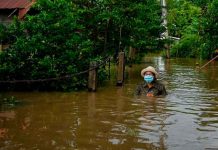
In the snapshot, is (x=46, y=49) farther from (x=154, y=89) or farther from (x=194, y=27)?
(x=194, y=27)

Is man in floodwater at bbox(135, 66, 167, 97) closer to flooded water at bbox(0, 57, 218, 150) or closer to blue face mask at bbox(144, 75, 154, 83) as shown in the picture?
blue face mask at bbox(144, 75, 154, 83)

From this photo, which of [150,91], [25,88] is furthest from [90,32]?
[150,91]

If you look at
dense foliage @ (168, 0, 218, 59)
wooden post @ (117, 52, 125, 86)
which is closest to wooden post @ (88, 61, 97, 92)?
wooden post @ (117, 52, 125, 86)

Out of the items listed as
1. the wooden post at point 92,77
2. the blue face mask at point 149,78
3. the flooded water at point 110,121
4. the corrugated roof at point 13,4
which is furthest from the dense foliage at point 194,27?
the blue face mask at point 149,78

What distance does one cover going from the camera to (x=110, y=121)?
8.98 metres

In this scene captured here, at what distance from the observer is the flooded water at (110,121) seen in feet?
23.0

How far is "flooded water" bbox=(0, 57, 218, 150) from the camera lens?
702cm

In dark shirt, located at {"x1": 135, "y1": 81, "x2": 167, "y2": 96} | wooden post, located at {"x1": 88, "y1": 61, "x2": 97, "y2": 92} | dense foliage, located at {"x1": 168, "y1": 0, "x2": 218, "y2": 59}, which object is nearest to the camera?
dark shirt, located at {"x1": 135, "y1": 81, "x2": 167, "y2": 96}

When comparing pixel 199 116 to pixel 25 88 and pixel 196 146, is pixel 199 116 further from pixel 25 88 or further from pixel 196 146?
pixel 25 88

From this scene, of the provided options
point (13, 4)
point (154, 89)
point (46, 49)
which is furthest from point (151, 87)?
point (13, 4)

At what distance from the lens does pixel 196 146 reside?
678 cm

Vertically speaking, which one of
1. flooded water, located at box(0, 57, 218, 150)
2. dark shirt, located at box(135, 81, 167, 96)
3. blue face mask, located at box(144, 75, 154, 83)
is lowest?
flooded water, located at box(0, 57, 218, 150)

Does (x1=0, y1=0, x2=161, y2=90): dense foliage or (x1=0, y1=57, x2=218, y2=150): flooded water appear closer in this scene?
(x1=0, y1=57, x2=218, y2=150): flooded water

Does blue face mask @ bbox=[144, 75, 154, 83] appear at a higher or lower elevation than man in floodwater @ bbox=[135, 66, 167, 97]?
higher
